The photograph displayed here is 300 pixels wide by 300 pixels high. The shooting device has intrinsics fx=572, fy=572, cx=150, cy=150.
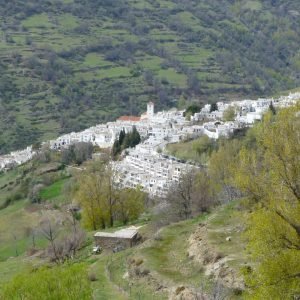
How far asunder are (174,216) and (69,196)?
2552 cm

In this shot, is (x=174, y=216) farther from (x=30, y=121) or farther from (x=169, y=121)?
(x=30, y=121)

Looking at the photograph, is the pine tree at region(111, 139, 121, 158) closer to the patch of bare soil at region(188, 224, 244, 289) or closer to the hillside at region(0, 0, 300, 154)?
the hillside at region(0, 0, 300, 154)

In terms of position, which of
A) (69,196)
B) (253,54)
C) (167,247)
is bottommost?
(253,54)

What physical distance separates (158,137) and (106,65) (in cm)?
7492

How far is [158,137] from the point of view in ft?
266

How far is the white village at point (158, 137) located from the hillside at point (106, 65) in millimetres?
21051

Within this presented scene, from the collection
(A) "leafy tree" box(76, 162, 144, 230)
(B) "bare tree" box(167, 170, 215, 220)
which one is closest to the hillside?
(A) "leafy tree" box(76, 162, 144, 230)

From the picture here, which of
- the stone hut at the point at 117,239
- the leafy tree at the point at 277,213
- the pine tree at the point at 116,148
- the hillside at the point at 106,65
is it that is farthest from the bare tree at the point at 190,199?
the hillside at the point at 106,65

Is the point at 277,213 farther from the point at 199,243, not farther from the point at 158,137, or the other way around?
the point at 158,137

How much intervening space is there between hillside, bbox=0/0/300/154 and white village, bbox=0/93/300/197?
21.1 meters

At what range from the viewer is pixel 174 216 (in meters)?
33.0

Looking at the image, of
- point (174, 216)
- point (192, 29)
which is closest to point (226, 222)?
point (174, 216)

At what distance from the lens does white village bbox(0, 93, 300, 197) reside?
2370 inches

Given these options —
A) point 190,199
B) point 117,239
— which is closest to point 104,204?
point 190,199
